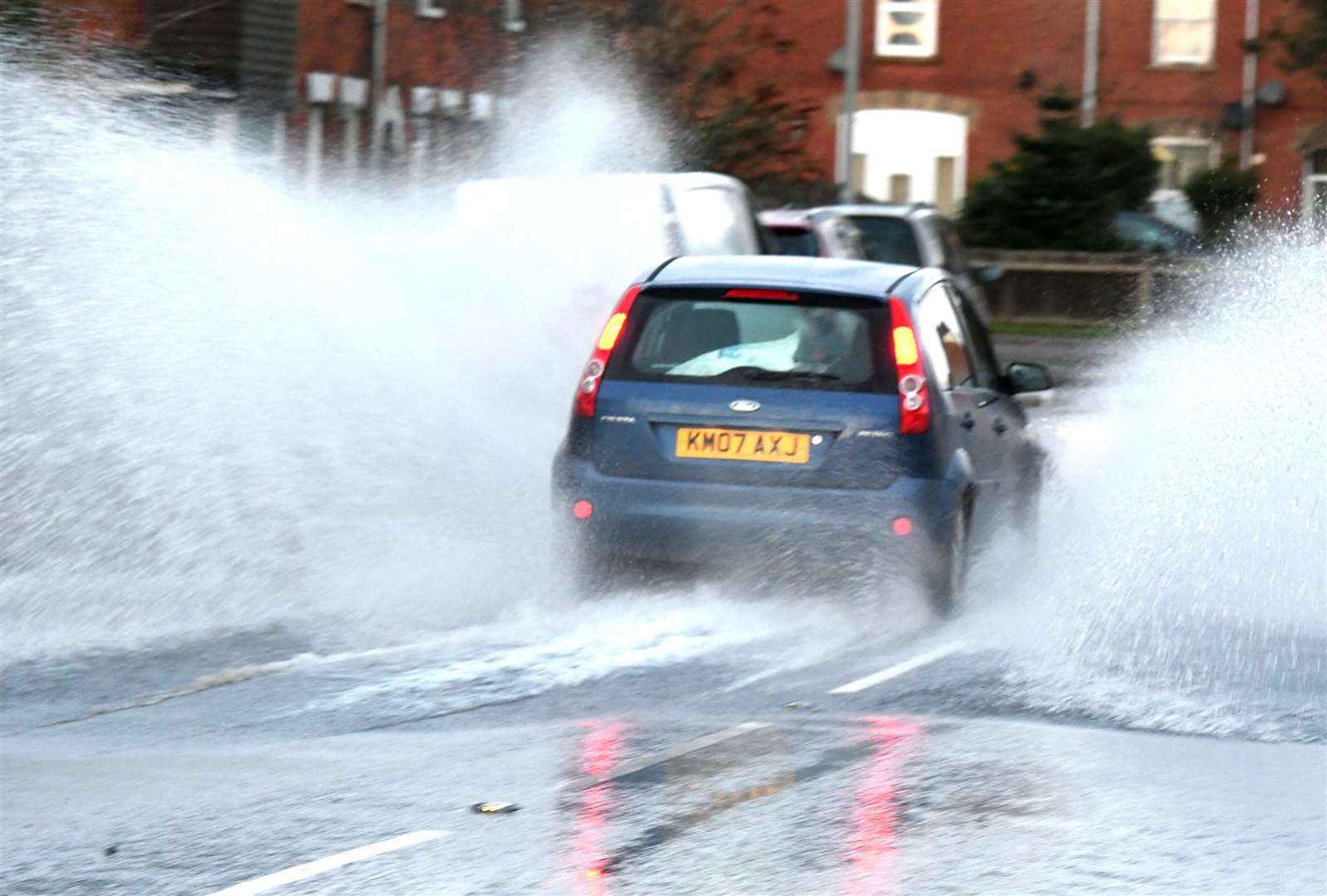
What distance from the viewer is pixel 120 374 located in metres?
13.6

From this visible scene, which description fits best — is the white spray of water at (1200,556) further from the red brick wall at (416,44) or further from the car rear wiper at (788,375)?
the red brick wall at (416,44)

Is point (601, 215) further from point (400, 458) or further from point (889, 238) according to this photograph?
point (889, 238)

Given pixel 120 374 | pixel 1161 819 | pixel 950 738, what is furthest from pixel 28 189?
pixel 1161 819

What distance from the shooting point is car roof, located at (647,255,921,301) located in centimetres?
1090

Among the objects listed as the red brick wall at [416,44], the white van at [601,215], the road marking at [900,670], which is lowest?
the road marking at [900,670]

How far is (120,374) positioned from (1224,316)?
45.8 ft

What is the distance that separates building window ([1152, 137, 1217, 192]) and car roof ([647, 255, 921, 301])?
37.4 metres

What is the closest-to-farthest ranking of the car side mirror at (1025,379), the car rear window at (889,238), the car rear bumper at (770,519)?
the car rear bumper at (770,519) < the car side mirror at (1025,379) < the car rear window at (889,238)

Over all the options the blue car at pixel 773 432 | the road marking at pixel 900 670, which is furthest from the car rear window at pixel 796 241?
the road marking at pixel 900 670

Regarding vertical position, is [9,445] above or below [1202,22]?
below

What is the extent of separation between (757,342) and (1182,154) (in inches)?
1546

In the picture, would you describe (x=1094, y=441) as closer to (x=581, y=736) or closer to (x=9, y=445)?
(x=9, y=445)

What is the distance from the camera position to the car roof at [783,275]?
35.8 feet

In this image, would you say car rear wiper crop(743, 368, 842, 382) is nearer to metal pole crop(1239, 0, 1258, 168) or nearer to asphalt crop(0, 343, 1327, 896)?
asphalt crop(0, 343, 1327, 896)
